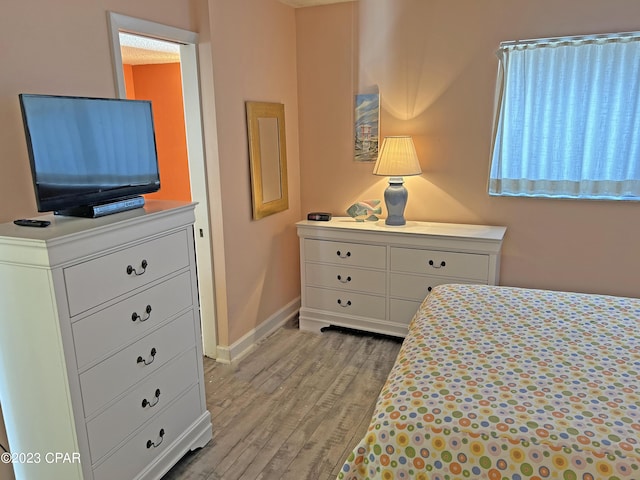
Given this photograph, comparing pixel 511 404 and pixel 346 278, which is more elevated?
pixel 511 404

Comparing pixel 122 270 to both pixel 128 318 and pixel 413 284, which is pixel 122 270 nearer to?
pixel 128 318

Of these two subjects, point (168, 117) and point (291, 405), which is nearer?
point (291, 405)

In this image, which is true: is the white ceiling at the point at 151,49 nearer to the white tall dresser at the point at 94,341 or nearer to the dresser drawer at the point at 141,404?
the white tall dresser at the point at 94,341

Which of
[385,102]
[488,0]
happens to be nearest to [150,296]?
[385,102]

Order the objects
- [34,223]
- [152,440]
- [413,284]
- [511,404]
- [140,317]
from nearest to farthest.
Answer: [511,404], [34,223], [140,317], [152,440], [413,284]

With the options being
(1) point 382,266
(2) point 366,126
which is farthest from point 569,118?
(1) point 382,266

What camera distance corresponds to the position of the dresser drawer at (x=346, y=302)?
138 inches

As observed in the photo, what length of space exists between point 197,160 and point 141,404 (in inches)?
64.1

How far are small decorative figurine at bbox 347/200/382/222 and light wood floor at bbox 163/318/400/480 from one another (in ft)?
3.05

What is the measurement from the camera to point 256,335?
353 centimetres

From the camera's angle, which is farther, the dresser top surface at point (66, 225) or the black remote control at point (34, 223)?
the black remote control at point (34, 223)

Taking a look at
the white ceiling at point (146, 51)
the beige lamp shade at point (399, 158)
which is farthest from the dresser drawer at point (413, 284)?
the white ceiling at point (146, 51)

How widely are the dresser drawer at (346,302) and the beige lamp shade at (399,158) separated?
3.12ft

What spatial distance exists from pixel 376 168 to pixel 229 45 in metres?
1.33
